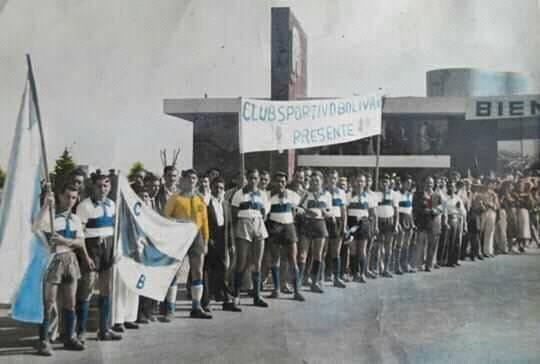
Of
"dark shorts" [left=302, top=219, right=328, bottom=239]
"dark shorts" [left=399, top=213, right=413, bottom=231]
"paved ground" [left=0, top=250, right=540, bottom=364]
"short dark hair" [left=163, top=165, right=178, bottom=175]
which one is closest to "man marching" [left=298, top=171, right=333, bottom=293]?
"dark shorts" [left=302, top=219, right=328, bottom=239]

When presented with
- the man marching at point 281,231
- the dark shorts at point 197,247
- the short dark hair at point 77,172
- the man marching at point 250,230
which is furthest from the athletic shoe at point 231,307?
the short dark hair at point 77,172

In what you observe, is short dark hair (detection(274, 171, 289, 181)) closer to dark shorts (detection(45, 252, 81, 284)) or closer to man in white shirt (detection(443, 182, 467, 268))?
man in white shirt (detection(443, 182, 467, 268))

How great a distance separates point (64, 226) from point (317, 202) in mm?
2049

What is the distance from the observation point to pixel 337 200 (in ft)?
15.8

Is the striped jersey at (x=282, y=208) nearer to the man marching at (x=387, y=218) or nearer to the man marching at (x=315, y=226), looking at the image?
the man marching at (x=315, y=226)

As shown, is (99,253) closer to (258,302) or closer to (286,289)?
(258,302)

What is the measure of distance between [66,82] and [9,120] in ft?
1.33

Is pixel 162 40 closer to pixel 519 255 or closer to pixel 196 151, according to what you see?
pixel 196 151

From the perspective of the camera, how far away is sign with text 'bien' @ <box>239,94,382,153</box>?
3934mm

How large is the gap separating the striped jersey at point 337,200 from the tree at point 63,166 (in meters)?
2.03

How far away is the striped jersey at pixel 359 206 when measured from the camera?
4883 millimetres

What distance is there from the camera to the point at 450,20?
3967 millimetres

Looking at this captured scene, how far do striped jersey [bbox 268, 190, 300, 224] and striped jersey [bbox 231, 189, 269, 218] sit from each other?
13 centimetres

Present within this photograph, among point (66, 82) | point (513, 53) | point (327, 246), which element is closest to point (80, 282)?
point (66, 82)
